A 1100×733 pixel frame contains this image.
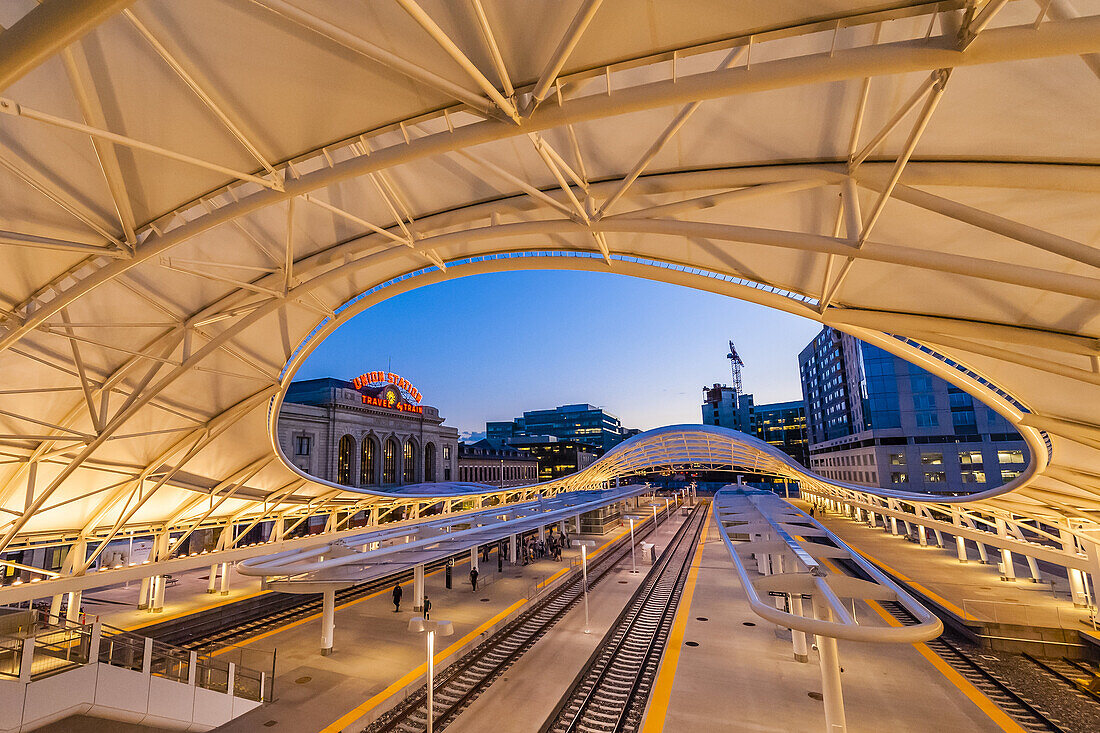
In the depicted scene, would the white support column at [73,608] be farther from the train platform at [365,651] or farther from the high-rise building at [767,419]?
the high-rise building at [767,419]

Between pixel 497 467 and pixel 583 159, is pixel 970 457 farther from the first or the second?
pixel 583 159

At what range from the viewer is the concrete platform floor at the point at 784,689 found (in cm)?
1228

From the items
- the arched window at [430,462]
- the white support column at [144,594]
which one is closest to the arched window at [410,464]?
the arched window at [430,462]

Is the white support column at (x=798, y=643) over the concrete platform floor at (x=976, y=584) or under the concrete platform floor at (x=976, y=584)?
over

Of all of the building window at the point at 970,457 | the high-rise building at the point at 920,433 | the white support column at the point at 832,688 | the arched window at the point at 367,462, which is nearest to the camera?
the white support column at the point at 832,688

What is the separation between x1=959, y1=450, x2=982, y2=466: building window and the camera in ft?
201

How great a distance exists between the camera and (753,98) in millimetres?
6941

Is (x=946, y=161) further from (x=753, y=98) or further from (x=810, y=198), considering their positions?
(x=753, y=98)

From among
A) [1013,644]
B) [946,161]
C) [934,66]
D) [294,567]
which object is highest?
[946,161]

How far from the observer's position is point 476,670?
16016mm

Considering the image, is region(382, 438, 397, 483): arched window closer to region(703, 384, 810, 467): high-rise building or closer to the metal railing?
the metal railing

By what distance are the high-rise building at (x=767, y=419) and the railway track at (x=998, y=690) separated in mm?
125238

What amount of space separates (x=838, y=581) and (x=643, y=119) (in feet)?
37.9

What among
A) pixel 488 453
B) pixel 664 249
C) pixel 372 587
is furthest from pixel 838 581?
pixel 488 453
